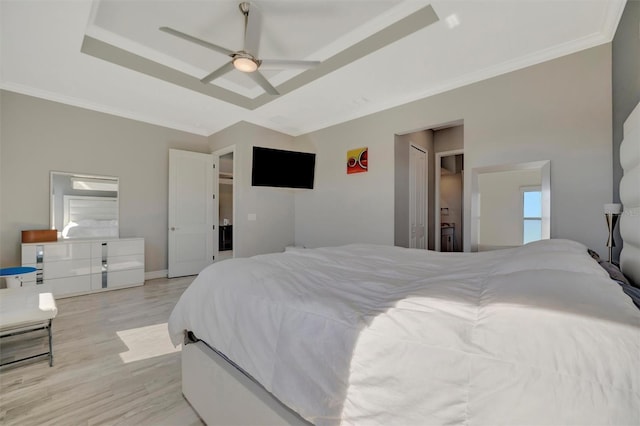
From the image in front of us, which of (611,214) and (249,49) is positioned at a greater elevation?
(249,49)

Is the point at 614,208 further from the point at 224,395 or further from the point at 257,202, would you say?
the point at 257,202

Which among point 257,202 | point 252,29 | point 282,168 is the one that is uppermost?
point 252,29

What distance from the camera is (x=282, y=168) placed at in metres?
4.60

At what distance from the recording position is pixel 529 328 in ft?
2.09

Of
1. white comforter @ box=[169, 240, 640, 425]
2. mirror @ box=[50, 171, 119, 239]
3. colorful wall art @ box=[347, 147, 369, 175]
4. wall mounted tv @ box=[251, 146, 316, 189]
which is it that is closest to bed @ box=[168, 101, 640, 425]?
white comforter @ box=[169, 240, 640, 425]

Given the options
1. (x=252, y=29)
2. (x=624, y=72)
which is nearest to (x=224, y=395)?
(x=252, y=29)

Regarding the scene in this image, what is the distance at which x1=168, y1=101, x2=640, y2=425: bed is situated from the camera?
22.4 inches

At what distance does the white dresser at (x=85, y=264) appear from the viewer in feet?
11.7

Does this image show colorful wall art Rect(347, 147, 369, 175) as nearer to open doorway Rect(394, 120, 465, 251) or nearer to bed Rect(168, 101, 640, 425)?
open doorway Rect(394, 120, 465, 251)

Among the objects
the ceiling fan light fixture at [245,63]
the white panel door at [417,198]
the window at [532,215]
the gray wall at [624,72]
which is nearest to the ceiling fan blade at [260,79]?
the ceiling fan light fixture at [245,63]

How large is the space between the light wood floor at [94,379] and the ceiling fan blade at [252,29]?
2749 millimetres

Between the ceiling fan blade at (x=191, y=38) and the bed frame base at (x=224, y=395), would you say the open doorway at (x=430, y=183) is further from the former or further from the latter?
the bed frame base at (x=224, y=395)

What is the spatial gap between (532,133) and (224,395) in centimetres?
346

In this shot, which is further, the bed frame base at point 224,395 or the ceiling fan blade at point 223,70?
the ceiling fan blade at point 223,70
